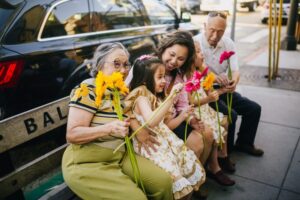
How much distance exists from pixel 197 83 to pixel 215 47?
1.31 m

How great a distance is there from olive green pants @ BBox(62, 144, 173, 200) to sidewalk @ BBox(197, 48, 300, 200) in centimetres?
97

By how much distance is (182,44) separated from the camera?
8.55 feet

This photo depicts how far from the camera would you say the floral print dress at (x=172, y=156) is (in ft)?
6.80

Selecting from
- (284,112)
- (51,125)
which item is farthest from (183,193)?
(284,112)

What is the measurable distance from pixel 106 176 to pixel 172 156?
0.54m

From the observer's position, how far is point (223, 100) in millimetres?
3471

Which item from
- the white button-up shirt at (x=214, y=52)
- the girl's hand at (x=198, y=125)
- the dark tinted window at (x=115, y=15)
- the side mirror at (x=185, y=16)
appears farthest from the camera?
the side mirror at (x=185, y=16)

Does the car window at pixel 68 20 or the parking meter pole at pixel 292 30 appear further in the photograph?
the parking meter pole at pixel 292 30

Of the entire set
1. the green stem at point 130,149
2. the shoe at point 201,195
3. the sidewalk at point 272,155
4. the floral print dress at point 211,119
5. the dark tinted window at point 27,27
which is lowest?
the sidewalk at point 272,155

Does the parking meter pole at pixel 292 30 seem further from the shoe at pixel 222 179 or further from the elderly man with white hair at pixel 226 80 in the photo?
the shoe at pixel 222 179

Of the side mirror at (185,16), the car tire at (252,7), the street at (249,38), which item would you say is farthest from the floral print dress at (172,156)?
the car tire at (252,7)

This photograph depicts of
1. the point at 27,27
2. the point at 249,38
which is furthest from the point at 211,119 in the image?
the point at 249,38

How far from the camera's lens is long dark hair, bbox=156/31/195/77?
2.61 m

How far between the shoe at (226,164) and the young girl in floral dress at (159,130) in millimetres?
884
